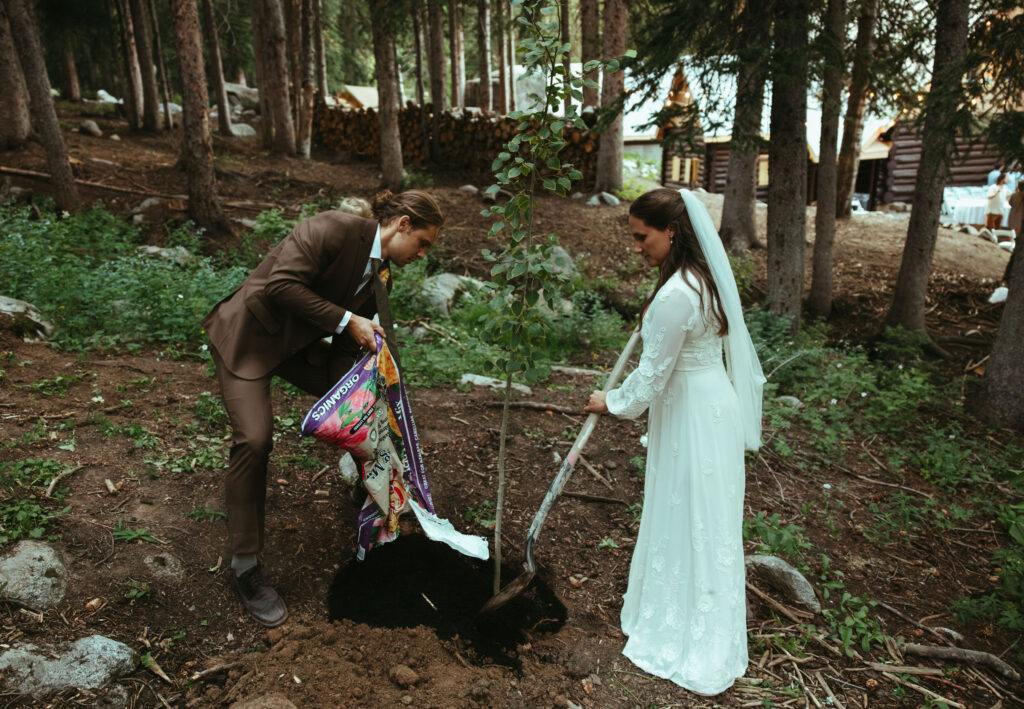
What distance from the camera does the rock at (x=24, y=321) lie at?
519cm

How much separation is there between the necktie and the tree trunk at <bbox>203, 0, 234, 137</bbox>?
574 inches

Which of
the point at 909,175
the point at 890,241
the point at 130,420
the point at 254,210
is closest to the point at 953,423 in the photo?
the point at 130,420

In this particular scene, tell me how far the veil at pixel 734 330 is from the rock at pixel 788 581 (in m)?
0.91

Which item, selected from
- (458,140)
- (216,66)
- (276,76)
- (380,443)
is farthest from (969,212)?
(216,66)

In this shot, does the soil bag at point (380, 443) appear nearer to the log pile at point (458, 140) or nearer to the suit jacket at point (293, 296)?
the suit jacket at point (293, 296)

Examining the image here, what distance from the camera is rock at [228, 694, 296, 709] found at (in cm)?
244

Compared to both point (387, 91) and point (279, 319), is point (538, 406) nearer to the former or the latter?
point (279, 319)

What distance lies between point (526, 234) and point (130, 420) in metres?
3.06

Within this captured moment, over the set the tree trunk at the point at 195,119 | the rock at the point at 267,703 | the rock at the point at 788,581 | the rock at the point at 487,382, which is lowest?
the rock at the point at 788,581

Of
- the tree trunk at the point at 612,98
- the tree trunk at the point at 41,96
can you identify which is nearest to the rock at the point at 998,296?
the tree trunk at the point at 612,98

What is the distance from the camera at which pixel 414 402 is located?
5.38 metres

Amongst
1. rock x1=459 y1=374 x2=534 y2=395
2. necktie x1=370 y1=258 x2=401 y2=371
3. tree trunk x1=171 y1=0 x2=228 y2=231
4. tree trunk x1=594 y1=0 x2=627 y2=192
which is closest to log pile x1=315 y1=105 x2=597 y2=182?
tree trunk x1=594 y1=0 x2=627 y2=192

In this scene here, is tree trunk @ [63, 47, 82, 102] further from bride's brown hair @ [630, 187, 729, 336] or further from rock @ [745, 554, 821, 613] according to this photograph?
rock @ [745, 554, 821, 613]

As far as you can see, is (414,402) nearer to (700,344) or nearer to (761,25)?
(700,344)
